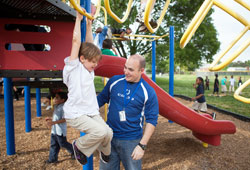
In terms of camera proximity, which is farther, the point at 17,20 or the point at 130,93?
the point at 17,20

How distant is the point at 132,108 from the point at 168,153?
2207mm

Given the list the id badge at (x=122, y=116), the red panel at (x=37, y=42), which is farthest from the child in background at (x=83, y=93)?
the red panel at (x=37, y=42)

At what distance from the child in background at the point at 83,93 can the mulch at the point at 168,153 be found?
1686 millimetres

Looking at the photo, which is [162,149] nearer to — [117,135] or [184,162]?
[184,162]

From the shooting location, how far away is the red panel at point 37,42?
6.81 feet

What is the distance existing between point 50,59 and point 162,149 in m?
2.74

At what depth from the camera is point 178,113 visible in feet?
10.1

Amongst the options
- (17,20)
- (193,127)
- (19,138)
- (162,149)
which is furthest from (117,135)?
(19,138)

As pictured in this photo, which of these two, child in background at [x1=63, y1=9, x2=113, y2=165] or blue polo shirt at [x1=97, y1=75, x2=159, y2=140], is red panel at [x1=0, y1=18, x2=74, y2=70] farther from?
blue polo shirt at [x1=97, y1=75, x2=159, y2=140]

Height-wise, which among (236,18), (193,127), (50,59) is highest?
(236,18)

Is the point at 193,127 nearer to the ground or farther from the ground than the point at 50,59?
nearer to the ground

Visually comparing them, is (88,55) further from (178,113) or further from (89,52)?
(178,113)

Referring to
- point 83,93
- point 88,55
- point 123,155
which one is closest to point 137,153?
point 123,155

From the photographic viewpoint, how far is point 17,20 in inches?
82.7
